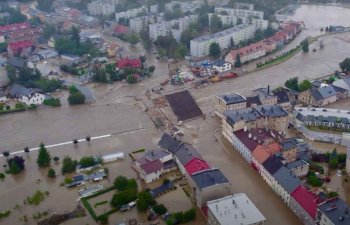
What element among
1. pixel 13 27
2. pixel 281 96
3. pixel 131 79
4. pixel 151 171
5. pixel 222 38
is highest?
pixel 13 27

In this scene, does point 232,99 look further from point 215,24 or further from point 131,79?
point 215,24

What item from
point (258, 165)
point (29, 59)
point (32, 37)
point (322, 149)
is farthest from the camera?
point (32, 37)

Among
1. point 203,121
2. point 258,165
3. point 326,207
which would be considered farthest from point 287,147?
point 203,121

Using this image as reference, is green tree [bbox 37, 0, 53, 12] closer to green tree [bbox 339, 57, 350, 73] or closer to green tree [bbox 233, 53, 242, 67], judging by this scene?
green tree [bbox 233, 53, 242, 67]

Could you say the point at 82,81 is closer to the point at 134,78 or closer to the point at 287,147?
the point at 134,78

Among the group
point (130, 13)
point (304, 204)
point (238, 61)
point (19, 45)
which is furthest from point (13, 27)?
point (304, 204)

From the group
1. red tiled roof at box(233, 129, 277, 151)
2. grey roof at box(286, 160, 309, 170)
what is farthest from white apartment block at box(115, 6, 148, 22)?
grey roof at box(286, 160, 309, 170)
